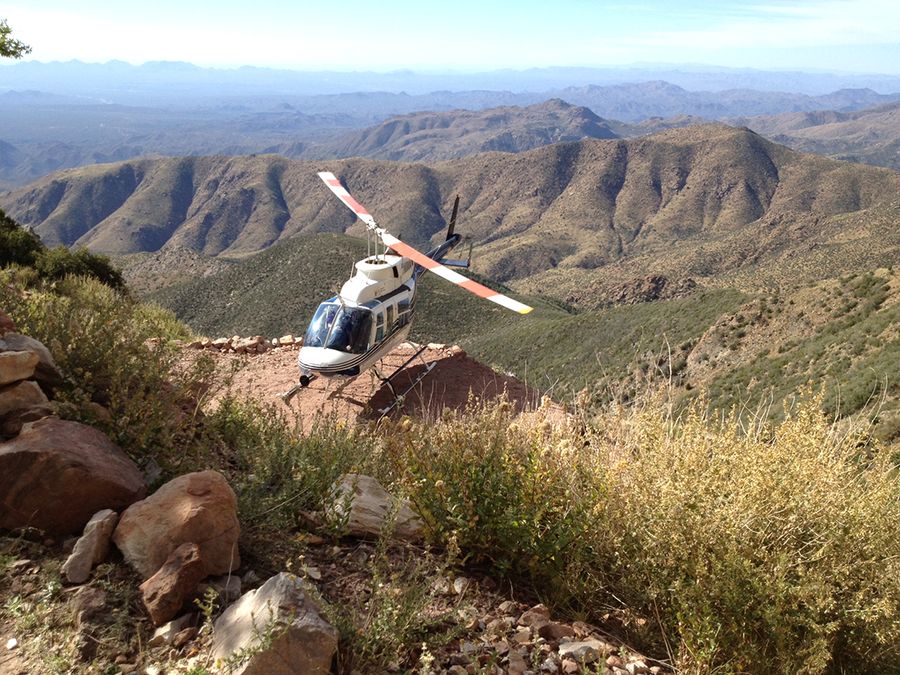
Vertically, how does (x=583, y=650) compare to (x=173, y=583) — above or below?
below

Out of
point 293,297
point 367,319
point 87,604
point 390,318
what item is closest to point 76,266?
point 390,318

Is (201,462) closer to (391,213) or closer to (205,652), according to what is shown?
(205,652)

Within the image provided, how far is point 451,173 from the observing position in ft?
623

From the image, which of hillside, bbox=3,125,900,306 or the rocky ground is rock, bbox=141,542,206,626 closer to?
the rocky ground

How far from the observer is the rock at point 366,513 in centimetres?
346

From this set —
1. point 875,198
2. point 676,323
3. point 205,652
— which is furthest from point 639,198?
point 205,652

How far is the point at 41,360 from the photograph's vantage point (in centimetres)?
396

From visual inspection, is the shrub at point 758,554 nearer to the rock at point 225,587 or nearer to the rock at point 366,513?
the rock at point 366,513

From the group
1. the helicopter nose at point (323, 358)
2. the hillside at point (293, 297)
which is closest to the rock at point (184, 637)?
the helicopter nose at point (323, 358)

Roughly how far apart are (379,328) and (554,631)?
930 centimetres

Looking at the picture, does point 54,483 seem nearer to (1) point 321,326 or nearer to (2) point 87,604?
(2) point 87,604

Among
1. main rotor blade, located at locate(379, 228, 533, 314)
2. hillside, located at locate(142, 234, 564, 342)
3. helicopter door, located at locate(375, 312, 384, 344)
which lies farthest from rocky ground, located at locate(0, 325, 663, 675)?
hillside, located at locate(142, 234, 564, 342)

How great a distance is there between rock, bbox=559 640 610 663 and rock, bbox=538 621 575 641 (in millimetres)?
67

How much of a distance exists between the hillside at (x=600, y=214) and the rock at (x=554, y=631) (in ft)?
231
